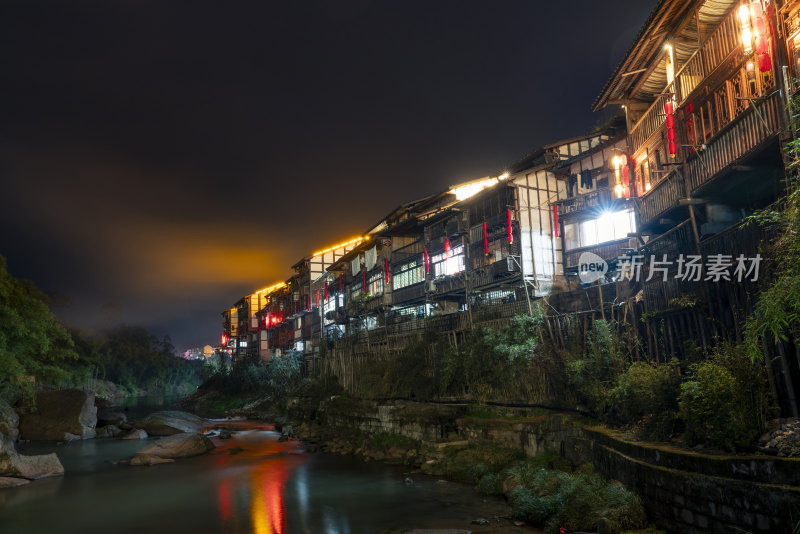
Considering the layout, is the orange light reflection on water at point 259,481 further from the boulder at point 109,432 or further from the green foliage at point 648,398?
the green foliage at point 648,398

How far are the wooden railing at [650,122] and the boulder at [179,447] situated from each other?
25.6 metres

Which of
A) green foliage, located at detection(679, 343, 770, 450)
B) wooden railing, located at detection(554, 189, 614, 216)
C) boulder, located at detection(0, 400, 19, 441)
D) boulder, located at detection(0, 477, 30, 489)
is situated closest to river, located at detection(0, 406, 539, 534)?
boulder, located at detection(0, 477, 30, 489)

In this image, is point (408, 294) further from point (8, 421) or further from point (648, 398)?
point (8, 421)

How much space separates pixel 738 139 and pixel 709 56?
3.51m

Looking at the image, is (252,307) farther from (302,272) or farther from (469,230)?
(469,230)

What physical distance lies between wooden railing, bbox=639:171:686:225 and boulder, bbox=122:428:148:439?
3304 centimetres

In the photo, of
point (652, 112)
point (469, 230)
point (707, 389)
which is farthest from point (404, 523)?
point (469, 230)

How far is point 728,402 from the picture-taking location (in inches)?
353

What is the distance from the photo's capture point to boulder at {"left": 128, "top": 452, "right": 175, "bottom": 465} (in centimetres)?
2422

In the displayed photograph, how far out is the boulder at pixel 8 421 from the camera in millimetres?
26844

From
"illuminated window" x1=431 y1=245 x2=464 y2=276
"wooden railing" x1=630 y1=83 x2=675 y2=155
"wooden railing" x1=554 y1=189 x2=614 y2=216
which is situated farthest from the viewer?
"illuminated window" x1=431 y1=245 x2=464 y2=276

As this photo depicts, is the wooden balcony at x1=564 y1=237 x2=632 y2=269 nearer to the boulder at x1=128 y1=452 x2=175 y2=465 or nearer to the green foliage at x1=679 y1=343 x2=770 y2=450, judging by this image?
the green foliage at x1=679 y1=343 x2=770 y2=450

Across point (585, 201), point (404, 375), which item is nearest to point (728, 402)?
point (404, 375)

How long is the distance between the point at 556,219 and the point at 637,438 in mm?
17804
